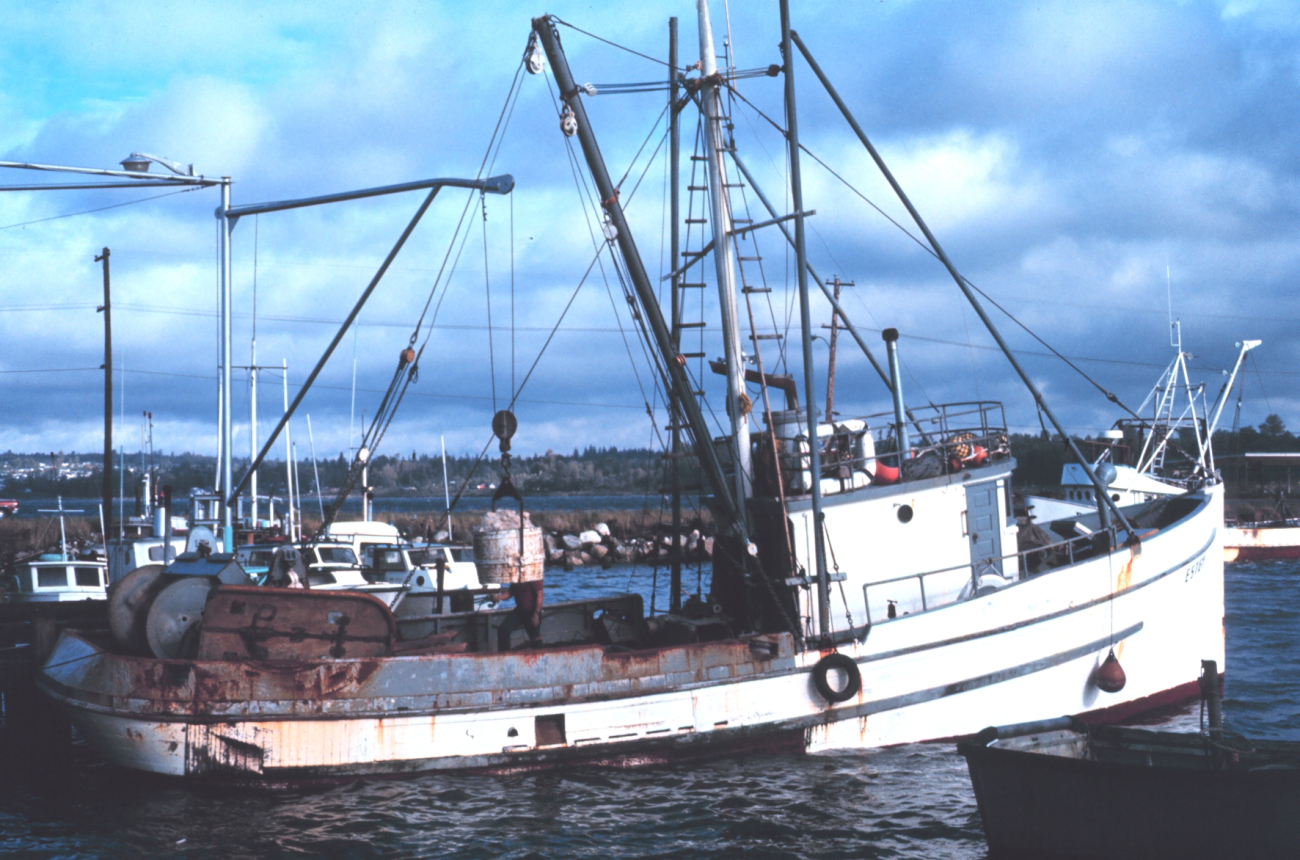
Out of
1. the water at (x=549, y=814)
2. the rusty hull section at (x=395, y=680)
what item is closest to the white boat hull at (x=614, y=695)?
the rusty hull section at (x=395, y=680)

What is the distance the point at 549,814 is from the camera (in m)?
11.0

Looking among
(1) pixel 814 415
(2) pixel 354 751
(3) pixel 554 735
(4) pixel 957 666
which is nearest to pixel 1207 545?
(4) pixel 957 666

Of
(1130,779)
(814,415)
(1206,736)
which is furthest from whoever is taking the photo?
(814,415)

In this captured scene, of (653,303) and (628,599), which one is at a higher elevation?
(653,303)

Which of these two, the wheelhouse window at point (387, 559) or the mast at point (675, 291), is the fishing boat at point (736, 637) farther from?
the wheelhouse window at point (387, 559)

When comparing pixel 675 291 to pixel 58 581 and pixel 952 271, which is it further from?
pixel 58 581

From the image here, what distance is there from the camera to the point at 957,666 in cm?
1275

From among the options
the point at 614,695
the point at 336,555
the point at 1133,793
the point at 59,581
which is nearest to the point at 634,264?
the point at 614,695

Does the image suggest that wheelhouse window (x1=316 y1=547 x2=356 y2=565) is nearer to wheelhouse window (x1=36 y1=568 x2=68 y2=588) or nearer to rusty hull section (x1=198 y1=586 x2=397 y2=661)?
wheelhouse window (x1=36 y1=568 x2=68 y2=588)

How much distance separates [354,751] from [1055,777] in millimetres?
7614

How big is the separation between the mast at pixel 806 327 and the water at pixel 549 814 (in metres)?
2.06

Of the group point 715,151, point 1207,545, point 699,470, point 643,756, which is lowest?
point 643,756

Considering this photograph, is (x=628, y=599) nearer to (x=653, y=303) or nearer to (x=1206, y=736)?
(x=653, y=303)

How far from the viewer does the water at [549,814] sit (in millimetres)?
10141
